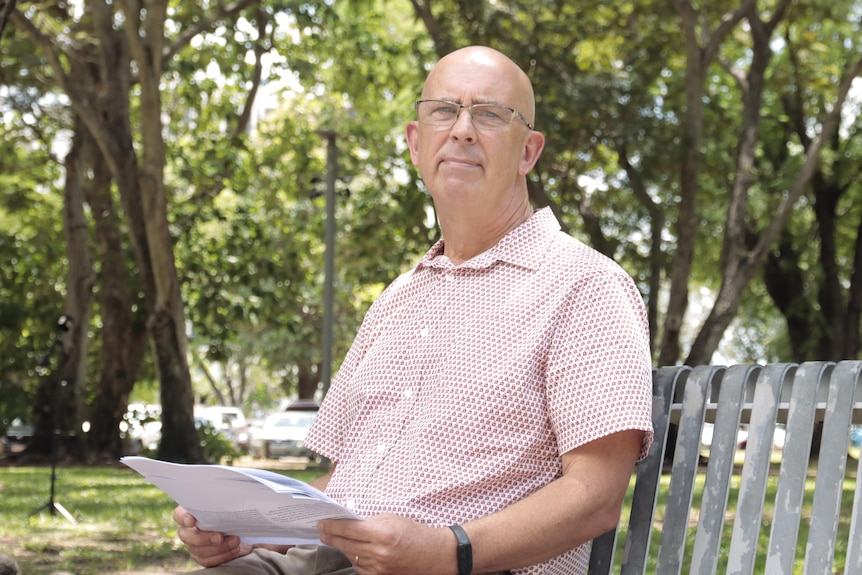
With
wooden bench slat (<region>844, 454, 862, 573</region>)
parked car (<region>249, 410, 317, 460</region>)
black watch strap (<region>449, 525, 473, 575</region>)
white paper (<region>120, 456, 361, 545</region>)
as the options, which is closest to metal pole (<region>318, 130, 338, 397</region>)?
parked car (<region>249, 410, 317, 460</region>)

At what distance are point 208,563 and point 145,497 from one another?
919 centimetres

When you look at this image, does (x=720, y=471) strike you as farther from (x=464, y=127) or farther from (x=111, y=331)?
(x=111, y=331)

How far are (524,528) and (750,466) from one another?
514 mm

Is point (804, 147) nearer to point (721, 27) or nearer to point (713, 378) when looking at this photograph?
point (721, 27)

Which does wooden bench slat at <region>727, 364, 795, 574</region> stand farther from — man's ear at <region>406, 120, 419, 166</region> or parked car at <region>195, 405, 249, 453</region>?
parked car at <region>195, 405, 249, 453</region>

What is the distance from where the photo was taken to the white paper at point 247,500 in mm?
2312

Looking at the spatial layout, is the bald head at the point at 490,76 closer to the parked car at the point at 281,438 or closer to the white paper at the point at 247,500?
the white paper at the point at 247,500

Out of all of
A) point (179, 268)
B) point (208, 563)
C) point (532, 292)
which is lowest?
point (208, 563)

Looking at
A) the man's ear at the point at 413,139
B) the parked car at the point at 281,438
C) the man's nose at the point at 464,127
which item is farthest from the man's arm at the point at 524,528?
the parked car at the point at 281,438

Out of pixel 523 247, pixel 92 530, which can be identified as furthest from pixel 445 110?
pixel 92 530

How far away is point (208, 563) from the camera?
2906 millimetres

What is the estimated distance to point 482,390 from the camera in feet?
8.98

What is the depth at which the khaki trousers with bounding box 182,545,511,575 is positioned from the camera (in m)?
2.83

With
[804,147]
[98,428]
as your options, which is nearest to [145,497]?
[98,428]
